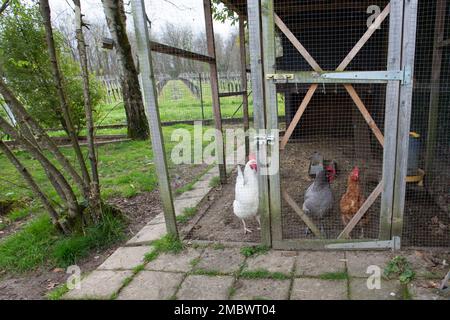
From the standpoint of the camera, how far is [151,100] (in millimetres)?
2750

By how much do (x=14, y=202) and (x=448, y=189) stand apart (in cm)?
535

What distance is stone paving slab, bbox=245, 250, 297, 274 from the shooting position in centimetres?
258

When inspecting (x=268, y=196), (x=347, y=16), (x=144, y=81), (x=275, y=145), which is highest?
(x=347, y=16)

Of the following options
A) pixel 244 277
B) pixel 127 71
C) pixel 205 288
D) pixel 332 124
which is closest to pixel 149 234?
pixel 205 288

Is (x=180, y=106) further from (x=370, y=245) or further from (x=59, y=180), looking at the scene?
(x=370, y=245)

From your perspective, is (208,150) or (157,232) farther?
(208,150)

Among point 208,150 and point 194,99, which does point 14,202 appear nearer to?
point 208,150

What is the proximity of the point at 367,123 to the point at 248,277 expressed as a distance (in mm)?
1598

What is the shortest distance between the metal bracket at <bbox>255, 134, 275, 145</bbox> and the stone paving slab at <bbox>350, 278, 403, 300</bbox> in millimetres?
1206

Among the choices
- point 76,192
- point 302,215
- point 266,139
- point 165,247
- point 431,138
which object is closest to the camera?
point 266,139

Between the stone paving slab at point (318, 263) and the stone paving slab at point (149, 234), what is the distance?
1449 millimetres

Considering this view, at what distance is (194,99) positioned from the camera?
7.82m
